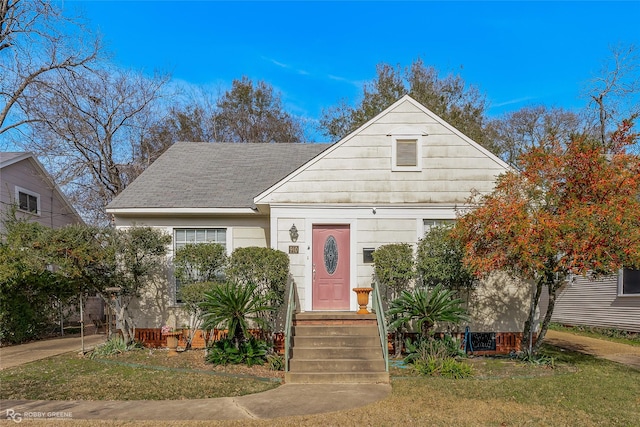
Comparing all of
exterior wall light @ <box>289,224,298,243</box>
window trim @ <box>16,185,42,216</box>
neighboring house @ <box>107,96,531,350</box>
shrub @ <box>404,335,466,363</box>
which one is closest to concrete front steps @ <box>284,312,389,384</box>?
shrub @ <box>404,335,466,363</box>

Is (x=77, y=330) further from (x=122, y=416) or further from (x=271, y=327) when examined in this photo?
(x=122, y=416)

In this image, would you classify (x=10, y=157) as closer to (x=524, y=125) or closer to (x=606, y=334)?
(x=606, y=334)

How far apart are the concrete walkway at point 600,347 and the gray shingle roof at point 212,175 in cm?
866

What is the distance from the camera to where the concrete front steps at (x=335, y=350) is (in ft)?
23.6

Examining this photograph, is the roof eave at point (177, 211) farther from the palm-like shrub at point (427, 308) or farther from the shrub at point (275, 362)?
the palm-like shrub at point (427, 308)

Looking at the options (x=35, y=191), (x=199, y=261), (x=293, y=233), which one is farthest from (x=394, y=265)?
(x=35, y=191)

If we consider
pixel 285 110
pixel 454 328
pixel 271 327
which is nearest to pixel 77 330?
Answer: pixel 271 327

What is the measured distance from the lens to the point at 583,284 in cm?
1499

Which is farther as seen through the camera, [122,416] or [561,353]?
[561,353]

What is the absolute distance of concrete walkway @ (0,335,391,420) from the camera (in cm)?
533

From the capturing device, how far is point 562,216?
730cm

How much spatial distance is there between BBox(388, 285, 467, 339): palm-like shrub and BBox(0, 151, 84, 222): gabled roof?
14793 mm

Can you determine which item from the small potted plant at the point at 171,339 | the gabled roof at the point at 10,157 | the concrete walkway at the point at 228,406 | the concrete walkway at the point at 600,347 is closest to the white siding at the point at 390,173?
the small potted plant at the point at 171,339

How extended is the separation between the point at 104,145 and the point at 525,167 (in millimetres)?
18323
